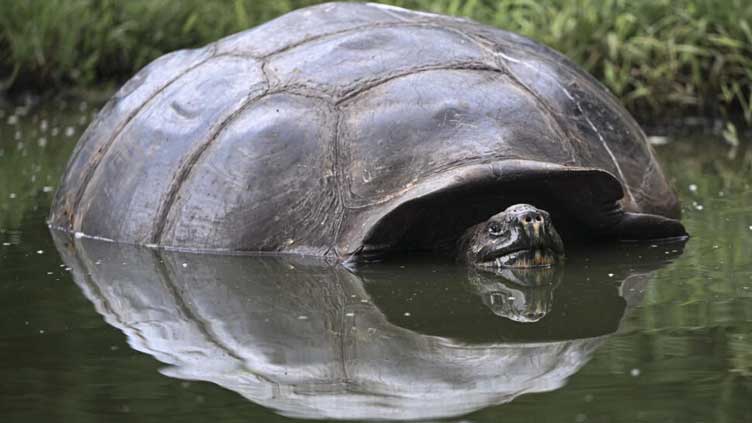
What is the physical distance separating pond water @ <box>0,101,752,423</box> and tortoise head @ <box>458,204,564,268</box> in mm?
75

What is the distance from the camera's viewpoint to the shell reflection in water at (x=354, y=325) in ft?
9.55

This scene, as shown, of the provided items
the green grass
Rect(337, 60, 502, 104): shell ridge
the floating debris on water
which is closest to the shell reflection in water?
Rect(337, 60, 502, 104): shell ridge

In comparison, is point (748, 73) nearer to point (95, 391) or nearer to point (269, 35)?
point (269, 35)

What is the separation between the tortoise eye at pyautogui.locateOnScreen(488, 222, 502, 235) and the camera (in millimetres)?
4273

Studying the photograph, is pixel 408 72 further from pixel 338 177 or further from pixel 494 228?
pixel 494 228

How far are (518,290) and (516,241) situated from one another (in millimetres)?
293

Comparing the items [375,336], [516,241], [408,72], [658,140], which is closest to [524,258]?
[516,241]

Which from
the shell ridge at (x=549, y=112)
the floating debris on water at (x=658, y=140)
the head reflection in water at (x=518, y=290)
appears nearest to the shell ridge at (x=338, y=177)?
the head reflection in water at (x=518, y=290)

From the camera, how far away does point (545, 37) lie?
859 centimetres

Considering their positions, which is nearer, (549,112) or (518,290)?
(518,290)

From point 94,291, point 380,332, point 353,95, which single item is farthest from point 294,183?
point 380,332

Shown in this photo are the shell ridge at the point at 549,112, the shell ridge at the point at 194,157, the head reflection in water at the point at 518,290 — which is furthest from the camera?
the shell ridge at the point at 194,157

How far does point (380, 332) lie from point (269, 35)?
1888 mm

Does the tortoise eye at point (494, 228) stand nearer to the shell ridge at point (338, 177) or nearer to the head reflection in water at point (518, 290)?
the head reflection in water at point (518, 290)
